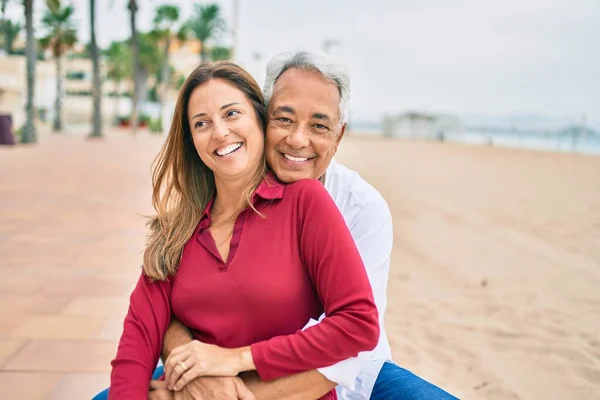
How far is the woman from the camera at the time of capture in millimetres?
1722

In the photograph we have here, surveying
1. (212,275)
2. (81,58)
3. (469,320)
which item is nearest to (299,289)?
(212,275)

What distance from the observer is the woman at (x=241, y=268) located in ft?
5.65

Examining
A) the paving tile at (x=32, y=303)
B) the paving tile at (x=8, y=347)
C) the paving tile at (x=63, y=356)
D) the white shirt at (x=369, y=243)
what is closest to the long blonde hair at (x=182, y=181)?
the white shirt at (x=369, y=243)

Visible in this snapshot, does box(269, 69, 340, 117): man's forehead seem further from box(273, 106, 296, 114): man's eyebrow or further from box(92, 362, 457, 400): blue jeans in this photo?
box(92, 362, 457, 400): blue jeans

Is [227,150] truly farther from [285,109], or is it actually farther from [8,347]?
[8,347]

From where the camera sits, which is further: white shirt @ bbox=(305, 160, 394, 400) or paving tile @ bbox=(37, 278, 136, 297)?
paving tile @ bbox=(37, 278, 136, 297)

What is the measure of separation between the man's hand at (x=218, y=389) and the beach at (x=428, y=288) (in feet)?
5.67

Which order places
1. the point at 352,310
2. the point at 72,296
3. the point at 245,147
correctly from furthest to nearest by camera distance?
the point at 72,296, the point at 245,147, the point at 352,310

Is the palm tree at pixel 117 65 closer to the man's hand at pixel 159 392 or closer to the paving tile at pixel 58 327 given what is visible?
the paving tile at pixel 58 327

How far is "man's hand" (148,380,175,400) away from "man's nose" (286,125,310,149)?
953 mm

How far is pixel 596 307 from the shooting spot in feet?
17.2

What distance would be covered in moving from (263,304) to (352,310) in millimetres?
289

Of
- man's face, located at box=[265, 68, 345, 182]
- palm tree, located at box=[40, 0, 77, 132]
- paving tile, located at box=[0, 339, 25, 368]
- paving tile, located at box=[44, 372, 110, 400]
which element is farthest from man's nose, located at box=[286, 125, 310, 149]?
palm tree, located at box=[40, 0, 77, 132]

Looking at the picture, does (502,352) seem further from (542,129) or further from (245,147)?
(542,129)
